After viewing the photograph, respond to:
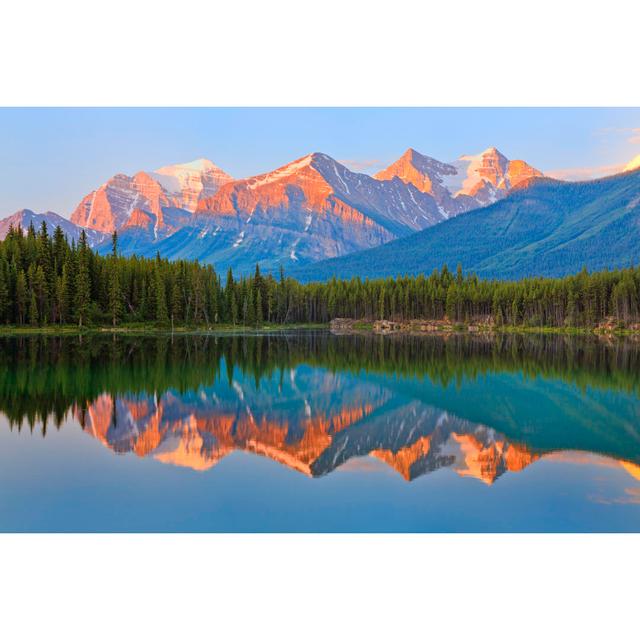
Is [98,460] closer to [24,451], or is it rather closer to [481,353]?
[24,451]

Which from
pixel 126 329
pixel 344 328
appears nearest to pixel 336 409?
pixel 126 329

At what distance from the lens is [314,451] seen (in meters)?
24.8

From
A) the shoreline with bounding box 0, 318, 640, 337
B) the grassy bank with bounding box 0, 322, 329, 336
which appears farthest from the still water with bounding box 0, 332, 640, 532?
the shoreline with bounding box 0, 318, 640, 337

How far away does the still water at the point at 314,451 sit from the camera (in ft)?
58.2

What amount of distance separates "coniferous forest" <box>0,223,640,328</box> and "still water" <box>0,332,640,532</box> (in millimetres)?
61266

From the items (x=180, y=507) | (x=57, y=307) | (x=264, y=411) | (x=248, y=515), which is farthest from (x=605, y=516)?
(x=57, y=307)

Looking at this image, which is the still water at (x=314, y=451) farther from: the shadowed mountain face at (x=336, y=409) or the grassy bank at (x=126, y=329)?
the grassy bank at (x=126, y=329)

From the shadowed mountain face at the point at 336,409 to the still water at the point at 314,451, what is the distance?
134 millimetres

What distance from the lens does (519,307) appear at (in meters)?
154

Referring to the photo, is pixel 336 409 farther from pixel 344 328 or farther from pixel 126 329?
pixel 344 328

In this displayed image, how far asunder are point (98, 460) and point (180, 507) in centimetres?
613

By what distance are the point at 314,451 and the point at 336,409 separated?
922cm

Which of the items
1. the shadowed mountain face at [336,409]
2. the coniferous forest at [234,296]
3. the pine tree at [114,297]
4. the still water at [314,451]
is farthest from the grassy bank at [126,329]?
the still water at [314,451]

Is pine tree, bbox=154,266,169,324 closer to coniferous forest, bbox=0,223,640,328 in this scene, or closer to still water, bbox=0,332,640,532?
coniferous forest, bbox=0,223,640,328
